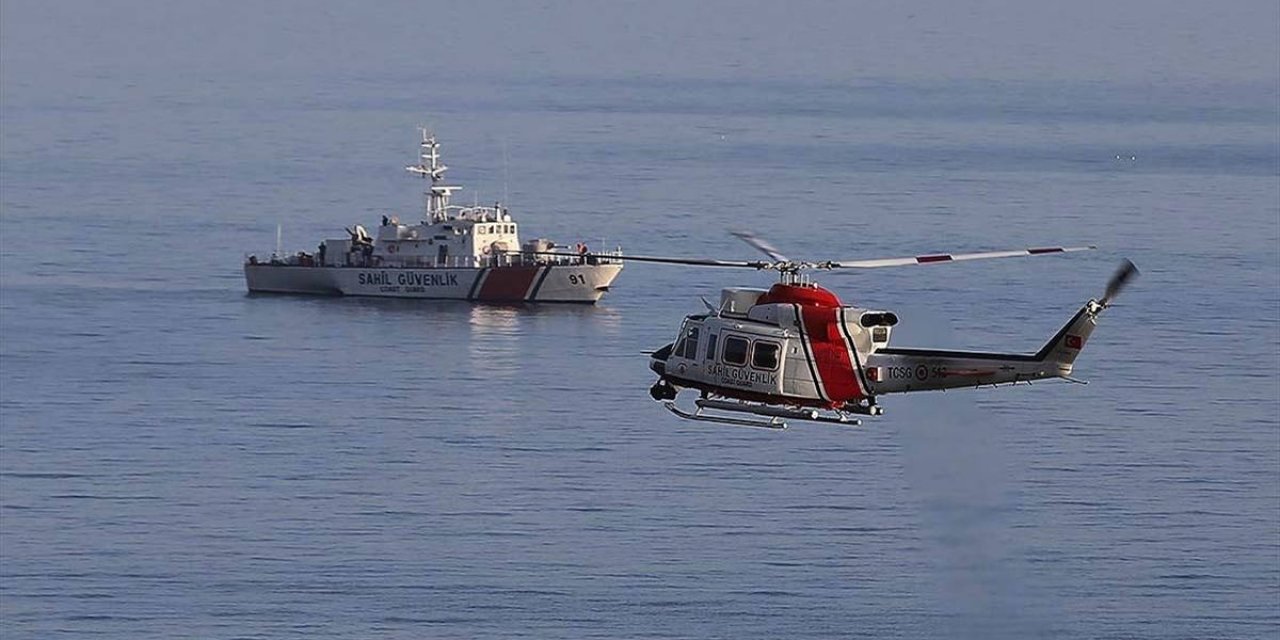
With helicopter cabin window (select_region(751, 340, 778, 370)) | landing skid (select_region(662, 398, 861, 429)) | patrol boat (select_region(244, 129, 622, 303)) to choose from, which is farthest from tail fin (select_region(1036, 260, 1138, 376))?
patrol boat (select_region(244, 129, 622, 303))

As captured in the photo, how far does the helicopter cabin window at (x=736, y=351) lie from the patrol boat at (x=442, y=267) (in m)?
65.4

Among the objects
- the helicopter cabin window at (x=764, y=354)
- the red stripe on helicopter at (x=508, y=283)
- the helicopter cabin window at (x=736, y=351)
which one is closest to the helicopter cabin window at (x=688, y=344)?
the helicopter cabin window at (x=736, y=351)

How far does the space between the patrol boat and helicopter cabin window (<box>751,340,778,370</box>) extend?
215ft

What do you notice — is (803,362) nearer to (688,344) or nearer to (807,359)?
(807,359)

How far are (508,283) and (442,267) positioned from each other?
123 inches

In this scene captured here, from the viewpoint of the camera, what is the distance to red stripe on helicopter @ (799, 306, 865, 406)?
43.4 metres

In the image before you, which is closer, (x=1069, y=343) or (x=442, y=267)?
(x=1069, y=343)

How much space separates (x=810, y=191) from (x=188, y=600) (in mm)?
76799

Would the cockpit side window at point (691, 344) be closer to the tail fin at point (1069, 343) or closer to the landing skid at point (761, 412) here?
the landing skid at point (761, 412)

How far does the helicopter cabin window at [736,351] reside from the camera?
1709 inches

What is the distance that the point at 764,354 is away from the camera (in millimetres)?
43406

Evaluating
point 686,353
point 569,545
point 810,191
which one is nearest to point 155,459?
point 569,545

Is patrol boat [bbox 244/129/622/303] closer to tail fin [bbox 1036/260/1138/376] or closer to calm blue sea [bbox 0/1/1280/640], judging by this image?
calm blue sea [bbox 0/1/1280/640]

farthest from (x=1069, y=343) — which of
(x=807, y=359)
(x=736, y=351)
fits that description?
(x=736, y=351)
